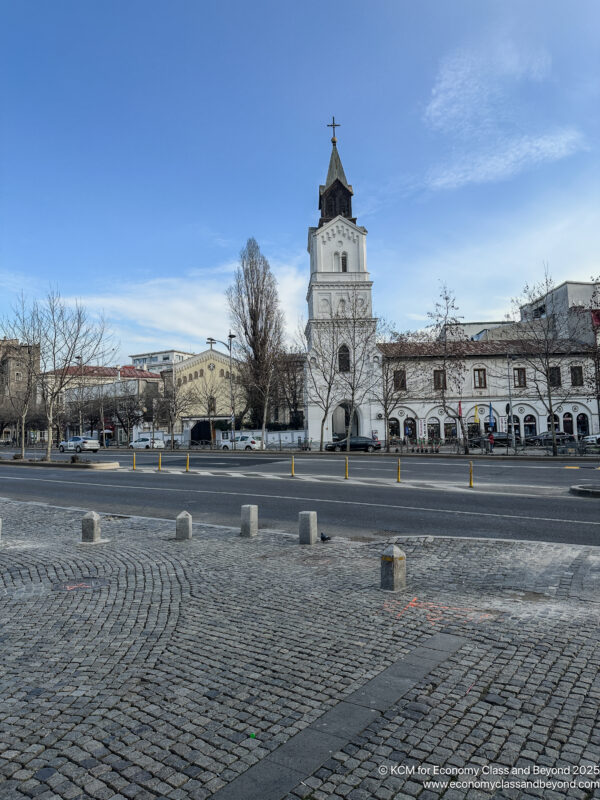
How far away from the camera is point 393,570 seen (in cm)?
639

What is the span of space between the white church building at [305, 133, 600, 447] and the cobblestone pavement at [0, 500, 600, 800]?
42201 millimetres

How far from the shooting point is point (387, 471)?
23.4 metres

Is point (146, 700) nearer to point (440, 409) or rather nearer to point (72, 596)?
point (72, 596)

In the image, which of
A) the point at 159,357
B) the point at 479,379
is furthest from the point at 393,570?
the point at 159,357

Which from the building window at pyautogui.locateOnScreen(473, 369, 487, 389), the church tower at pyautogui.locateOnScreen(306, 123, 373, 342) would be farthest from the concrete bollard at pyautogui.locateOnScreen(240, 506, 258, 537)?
the building window at pyautogui.locateOnScreen(473, 369, 487, 389)

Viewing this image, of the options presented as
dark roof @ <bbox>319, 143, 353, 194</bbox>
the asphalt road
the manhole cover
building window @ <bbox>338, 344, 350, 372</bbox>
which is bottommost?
the asphalt road

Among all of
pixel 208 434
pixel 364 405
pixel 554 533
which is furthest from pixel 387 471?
pixel 208 434

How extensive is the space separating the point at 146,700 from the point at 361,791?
177 centimetres

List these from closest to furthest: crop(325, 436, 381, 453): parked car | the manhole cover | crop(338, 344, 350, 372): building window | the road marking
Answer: the manhole cover < the road marking < crop(325, 436, 381, 453): parked car < crop(338, 344, 350, 372): building window

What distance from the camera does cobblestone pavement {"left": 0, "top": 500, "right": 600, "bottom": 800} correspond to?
3.03 metres

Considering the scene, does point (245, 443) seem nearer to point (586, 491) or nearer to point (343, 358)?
point (343, 358)

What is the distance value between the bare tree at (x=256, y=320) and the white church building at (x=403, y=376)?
369cm

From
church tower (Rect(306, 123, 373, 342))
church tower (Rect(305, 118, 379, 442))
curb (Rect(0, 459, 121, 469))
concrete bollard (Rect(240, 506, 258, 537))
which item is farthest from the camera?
church tower (Rect(306, 123, 373, 342))

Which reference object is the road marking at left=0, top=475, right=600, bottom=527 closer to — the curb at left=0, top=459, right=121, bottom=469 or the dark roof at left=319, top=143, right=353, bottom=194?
the curb at left=0, top=459, right=121, bottom=469
